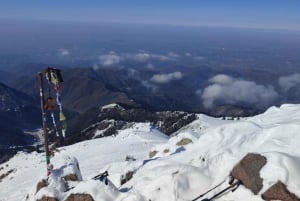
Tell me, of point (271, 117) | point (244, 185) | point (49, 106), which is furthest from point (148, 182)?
point (271, 117)

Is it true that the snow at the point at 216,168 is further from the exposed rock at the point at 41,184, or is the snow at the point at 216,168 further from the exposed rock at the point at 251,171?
the exposed rock at the point at 41,184

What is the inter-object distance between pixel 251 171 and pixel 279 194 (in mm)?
1727

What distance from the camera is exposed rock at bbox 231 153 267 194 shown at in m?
18.4

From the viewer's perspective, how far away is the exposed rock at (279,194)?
17.1 meters

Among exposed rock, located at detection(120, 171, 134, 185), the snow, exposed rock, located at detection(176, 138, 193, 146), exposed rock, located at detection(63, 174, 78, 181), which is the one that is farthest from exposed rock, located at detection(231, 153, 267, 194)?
exposed rock, located at detection(176, 138, 193, 146)

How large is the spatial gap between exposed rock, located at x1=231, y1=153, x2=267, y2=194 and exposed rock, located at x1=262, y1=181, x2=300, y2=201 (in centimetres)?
60

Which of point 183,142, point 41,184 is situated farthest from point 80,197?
point 183,142

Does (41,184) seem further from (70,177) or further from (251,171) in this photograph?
(251,171)

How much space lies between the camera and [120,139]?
3206 inches

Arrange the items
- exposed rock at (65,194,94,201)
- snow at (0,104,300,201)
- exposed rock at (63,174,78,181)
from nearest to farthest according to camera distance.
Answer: snow at (0,104,300,201) → exposed rock at (65,194,94,201) → exposed rock at (63,174,78,181)

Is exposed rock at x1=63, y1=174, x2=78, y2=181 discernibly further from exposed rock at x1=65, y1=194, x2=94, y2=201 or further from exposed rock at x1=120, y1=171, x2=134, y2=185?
exposed rock at x1=65, y1=194, x2=94, y2=201

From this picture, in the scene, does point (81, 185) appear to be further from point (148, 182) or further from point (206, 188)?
point (206, 188)

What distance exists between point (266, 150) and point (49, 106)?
1319cm

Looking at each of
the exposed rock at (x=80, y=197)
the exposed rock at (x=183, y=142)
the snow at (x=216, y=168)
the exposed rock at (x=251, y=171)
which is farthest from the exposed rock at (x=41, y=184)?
the exposed rock at (x=183, y=142)
